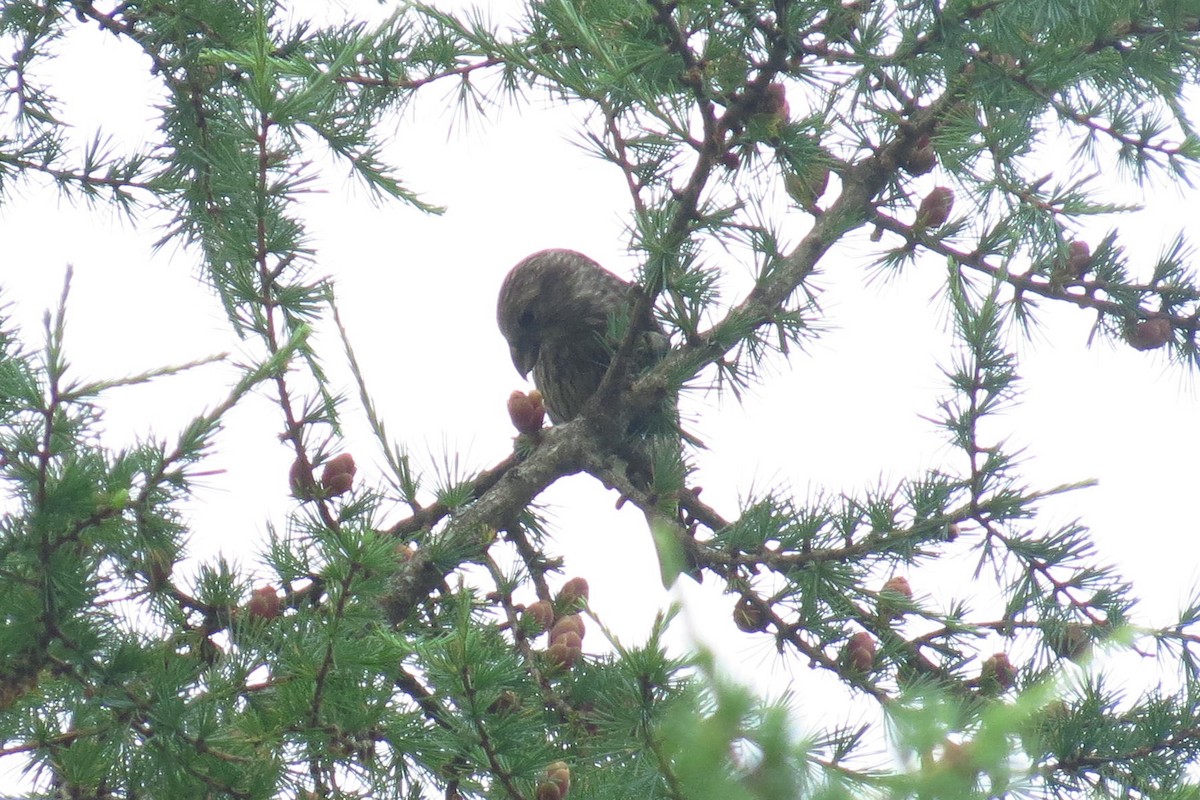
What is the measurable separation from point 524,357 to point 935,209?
2.02 metres

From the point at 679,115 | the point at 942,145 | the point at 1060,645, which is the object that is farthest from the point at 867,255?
the point at 1060,645

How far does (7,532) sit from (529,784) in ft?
2.67

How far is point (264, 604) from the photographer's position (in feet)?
7.15

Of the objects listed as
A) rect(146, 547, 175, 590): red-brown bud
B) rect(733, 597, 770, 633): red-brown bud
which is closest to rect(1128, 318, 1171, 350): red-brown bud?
rect(733, 597, 770, 633): red-brown bud

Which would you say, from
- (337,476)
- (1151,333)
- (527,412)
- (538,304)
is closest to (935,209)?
(1151,333)

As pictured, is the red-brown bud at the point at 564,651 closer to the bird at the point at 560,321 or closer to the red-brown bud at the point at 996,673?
the red-brown bud at the point at 996,673

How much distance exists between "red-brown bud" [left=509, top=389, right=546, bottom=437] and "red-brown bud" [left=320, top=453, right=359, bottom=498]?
2.91 feet

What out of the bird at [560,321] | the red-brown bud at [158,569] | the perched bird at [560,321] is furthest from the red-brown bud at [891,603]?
the perched bird at [560,321]

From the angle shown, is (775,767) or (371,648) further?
(371,648)

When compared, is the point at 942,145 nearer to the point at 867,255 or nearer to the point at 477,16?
the point at 867,255

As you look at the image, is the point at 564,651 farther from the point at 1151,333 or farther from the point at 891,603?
the point at 1151,333

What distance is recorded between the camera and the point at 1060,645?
2330 mm

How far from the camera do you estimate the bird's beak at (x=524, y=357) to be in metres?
4.54

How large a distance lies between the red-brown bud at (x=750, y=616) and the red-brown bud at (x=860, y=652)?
183 millimetres
